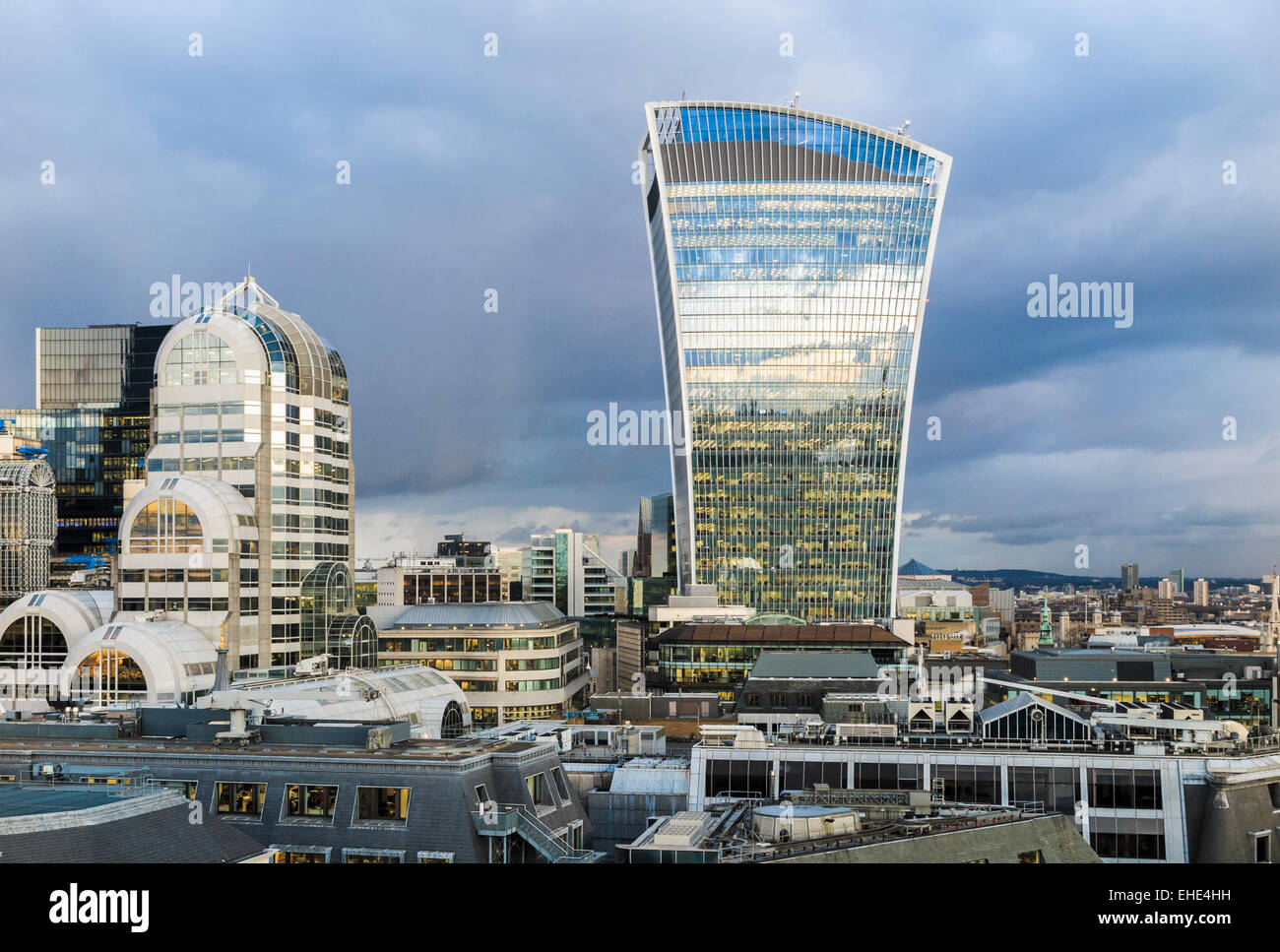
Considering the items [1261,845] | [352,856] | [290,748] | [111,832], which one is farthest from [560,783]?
[1261,845]

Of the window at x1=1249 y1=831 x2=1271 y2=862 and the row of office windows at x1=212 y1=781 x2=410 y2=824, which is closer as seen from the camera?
the row of office windows at x1=212 y1=781 x2=410 y2=824

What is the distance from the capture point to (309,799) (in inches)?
1684

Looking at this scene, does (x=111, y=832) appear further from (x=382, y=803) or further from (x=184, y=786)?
(x=184, y=786)

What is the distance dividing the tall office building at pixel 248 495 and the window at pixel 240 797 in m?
64.3

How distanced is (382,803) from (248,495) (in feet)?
261

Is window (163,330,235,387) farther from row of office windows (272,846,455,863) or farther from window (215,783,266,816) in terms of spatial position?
row of office windows (272,846,455,863)

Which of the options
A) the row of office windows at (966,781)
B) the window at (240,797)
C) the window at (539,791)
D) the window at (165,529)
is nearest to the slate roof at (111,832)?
the window at (240,797)

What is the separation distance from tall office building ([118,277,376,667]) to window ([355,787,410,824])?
2683 inches

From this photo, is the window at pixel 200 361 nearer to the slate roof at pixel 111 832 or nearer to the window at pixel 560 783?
the window at pixel 560 783

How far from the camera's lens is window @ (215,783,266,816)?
A: 1700 inches

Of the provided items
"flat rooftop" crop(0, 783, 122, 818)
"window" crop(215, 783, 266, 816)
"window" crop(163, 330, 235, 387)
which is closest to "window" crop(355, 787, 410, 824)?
"window" crop(215, 783, 266, 816)
